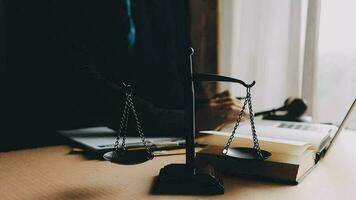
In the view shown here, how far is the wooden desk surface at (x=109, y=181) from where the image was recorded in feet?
2.20

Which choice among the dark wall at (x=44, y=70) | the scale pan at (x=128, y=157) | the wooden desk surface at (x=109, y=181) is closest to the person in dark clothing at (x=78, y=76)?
the dark wall at (x=44, y=70)

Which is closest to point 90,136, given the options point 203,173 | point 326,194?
point 203,173

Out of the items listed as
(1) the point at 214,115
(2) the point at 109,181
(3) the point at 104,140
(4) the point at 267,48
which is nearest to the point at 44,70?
(3) the point at 104,140

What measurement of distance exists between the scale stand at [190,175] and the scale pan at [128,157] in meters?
0.05

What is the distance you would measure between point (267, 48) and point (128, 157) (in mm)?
1192

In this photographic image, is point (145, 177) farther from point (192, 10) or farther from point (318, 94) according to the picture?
point (192, 10)

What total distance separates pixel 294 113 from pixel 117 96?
0.64 m

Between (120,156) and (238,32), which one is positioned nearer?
(120,156)

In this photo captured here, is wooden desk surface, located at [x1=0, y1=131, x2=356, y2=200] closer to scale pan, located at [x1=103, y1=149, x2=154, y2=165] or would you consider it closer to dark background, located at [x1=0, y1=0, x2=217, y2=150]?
scale pan, located at [x1=103, y1=149, x2=154, y2=165]

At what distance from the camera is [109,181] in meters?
0.75

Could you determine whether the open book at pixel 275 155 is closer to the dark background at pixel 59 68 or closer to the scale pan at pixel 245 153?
the scale pan at pixel 245 153

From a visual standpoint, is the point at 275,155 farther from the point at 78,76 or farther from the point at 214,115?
the point at 78,76

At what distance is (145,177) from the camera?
775 mm

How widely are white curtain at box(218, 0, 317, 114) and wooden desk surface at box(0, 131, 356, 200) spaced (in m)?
0.73
